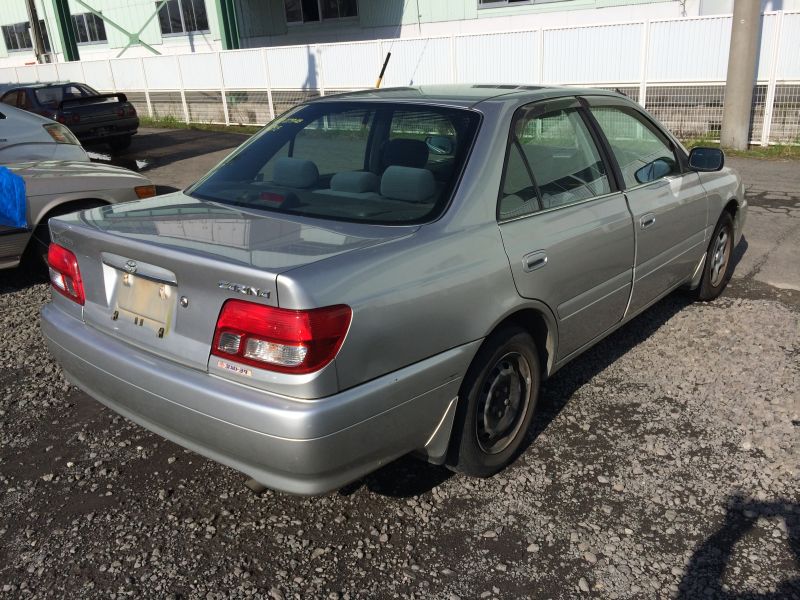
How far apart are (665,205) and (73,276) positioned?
3193 millimetres

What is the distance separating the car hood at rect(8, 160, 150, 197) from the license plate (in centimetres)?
357

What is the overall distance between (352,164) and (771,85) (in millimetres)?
10078

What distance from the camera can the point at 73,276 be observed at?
3207 mm

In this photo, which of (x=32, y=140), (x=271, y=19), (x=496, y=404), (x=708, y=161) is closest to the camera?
(x=496, y=404)

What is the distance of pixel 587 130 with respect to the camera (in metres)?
3.84

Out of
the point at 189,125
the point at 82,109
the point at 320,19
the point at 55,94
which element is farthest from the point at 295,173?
the point at 320,19

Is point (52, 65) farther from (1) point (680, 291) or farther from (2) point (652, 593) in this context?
(2) point (652, 593)

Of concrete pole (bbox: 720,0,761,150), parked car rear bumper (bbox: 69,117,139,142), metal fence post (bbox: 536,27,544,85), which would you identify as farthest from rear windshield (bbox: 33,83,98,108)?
concrete pole (bbox: 720,0,761,150)

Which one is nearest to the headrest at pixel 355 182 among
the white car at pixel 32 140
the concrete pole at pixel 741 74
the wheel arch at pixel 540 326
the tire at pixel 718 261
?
the wheel arch at pixel 540 326

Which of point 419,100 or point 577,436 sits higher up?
point 419,100

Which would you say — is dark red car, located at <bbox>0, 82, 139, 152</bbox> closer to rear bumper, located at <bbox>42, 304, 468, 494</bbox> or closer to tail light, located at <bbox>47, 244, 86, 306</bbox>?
tail light, located at <bbox>47, 244, 86, 306</bbox>

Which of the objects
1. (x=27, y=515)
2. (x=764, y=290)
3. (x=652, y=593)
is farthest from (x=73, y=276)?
(x=764, y=290)

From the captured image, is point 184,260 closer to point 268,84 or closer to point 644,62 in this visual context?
point 644,62

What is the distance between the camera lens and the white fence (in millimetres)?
11320
